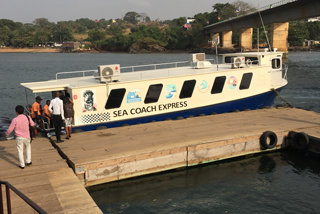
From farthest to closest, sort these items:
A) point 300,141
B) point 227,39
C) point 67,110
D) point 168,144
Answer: point 227,39 < point 300,141 < point 67,110 < point 168,144

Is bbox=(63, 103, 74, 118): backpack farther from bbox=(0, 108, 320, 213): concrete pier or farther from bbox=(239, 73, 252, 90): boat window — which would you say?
bbox=(239, 73, 252, 90): boat window

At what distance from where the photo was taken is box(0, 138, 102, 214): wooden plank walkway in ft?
24.7

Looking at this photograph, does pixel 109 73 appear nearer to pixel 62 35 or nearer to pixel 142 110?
pixel 142 110

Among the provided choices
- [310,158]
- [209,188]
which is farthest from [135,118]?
[310,158]

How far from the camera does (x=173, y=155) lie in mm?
11094

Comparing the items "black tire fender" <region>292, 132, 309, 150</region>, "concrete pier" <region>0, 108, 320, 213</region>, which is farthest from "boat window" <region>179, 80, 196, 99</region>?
"black tire fender" <region>292, 132, 309, 150</region>

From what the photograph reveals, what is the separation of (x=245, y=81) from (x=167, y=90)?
176 inches

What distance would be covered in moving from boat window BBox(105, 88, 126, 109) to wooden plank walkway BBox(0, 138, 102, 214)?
3.63m

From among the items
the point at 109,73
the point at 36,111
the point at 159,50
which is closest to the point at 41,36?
the point at 159,50

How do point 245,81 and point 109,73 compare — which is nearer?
point 109,73

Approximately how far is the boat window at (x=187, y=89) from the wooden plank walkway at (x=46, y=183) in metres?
6.82

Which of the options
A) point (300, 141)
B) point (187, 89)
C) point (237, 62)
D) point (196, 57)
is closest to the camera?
point (300, 141)

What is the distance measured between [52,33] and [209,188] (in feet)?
533

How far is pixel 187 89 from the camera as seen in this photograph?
15.9m
